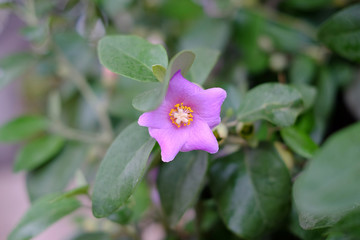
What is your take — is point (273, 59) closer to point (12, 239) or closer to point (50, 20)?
point (50, 20)

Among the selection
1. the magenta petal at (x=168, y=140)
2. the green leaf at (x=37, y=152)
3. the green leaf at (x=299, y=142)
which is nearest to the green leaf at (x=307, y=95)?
the green leaf at (x=299, y=142)

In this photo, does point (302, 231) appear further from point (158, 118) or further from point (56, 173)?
point (56, 173)

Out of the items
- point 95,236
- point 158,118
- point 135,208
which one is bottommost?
point 95,236

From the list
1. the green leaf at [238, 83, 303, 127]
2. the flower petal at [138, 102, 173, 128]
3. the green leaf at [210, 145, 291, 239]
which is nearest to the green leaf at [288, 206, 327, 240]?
the green leaf at [210, 145, 291, 239]

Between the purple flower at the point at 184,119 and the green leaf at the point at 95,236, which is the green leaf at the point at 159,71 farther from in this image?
the green leaf at the point at 95,236

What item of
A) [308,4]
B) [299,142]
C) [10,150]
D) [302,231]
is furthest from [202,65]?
[10,150]

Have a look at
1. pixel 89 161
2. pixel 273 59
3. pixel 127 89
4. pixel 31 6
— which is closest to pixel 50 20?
pixel 31 6
